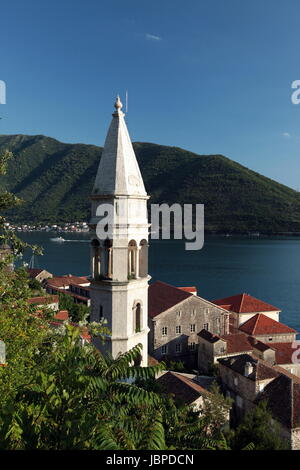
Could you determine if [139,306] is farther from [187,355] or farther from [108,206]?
[187,355]

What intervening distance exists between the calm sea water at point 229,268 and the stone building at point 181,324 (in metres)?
24.4

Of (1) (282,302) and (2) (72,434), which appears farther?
(1) (282,302)

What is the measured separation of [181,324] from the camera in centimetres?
3869

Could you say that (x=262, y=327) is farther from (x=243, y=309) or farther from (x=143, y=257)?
(x=143, y=257)

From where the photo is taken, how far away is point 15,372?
6.62 meters

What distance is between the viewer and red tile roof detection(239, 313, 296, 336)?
4097cm

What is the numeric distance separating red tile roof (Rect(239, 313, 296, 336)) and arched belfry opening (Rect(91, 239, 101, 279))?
3189 cm

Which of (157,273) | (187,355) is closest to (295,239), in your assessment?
(157,273)

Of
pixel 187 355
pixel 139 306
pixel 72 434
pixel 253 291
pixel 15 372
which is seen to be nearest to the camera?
pixel 72 434

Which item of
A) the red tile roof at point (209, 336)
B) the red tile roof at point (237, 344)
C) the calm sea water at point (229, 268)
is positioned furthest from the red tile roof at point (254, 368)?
the calm sea water at point (229, 268)

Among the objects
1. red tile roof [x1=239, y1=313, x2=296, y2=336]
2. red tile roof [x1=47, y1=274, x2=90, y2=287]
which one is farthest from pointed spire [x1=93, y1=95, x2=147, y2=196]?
red tile roof [x1=47, y1=274, x2=90, y2=287]

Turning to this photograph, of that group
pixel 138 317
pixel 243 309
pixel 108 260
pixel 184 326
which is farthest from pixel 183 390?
pixel 243 309

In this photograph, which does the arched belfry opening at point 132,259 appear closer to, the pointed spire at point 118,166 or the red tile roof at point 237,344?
the pointed spire at point 118,166
